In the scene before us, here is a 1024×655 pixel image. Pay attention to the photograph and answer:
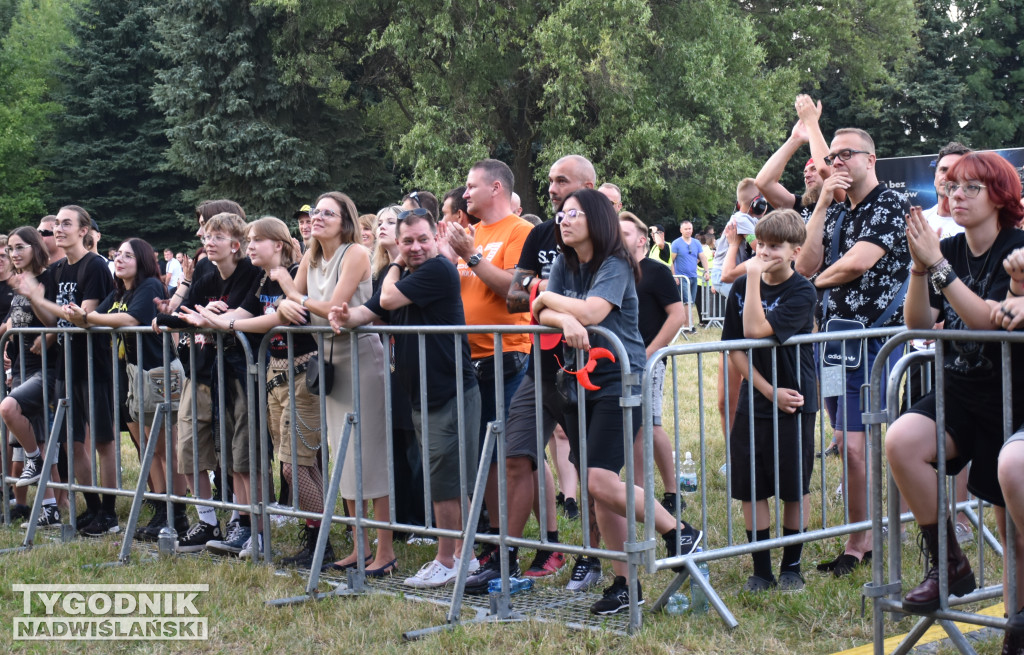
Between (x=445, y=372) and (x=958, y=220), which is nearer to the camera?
(x=958, y=220)

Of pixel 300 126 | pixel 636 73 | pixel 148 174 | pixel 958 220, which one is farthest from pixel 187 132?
pixel 958 220

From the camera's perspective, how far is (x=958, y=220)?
4141 millimetres

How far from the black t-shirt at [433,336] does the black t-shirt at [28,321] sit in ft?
11.3

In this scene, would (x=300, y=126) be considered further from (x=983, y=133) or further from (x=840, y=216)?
(x=840, y=216)

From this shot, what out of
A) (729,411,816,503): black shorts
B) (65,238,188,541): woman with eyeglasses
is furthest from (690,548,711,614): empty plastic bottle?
(65,238,188,541): woman with eyeglasses

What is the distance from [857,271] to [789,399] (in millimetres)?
1001

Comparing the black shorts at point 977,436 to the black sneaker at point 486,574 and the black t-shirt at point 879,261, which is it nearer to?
the black t-shirt at point 879,261

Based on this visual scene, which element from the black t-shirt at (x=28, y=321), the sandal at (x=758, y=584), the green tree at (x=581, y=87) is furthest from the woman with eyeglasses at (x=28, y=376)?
the green tree at (x=581, y=87)

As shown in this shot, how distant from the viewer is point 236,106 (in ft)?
107

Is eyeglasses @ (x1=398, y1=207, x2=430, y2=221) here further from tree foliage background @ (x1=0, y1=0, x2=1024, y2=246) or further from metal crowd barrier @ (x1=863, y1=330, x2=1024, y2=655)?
tree foliage background @ (x1=0, y1=0, x2=1024, y2=246)

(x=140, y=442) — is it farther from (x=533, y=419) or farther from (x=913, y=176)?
(x=913, y=176)

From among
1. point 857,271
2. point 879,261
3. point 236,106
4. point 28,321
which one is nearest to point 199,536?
point 28,321

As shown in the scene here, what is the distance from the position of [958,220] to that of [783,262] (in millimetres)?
1372

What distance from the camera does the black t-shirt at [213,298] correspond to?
672 centimetres
